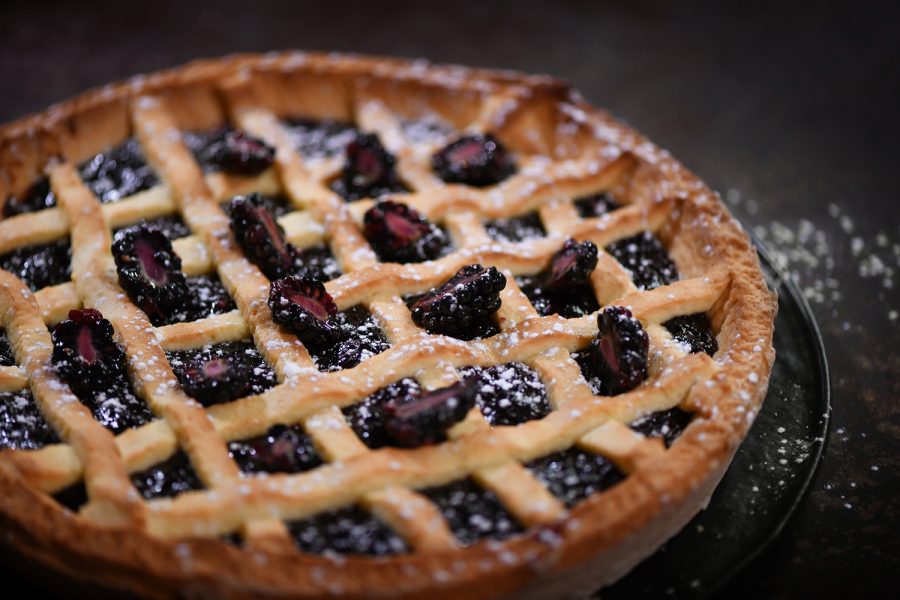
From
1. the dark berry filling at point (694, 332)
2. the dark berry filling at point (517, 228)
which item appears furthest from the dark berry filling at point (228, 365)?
the dark berry filling at point (694, 332)

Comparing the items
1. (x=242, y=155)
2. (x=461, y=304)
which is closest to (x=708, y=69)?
(x=242, y=155)

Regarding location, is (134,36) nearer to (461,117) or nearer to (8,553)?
(461,117)

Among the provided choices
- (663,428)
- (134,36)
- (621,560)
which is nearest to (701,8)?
(134,36)

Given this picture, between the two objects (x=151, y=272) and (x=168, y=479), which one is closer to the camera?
(x=168, y=479)

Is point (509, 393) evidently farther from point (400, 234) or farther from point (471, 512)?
point (400, 234)

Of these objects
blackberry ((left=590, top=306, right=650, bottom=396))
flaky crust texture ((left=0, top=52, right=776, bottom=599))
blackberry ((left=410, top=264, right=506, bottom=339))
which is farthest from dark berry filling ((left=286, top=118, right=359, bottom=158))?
blackberry ((left=590, top=306, right=650, bottom=396))

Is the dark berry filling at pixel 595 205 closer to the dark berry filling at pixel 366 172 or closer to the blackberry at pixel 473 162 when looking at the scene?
the blackberry at pixel 473 162
